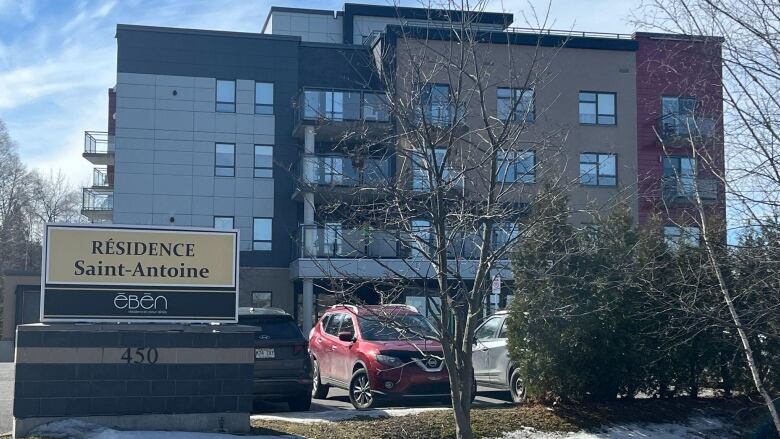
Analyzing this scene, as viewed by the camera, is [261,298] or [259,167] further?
[259,167]

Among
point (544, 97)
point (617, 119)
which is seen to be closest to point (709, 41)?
point (544, 97)

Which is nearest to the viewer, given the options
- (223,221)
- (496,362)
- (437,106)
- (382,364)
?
(437,106)

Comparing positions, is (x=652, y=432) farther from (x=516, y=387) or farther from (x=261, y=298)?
(x=261, y=298)

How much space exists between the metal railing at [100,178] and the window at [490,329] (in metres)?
28.1

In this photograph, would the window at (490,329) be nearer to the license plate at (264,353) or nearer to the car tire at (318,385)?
the car tire at (318,385)

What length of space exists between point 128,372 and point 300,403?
4.19m

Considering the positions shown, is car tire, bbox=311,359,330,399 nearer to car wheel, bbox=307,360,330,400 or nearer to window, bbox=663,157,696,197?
car wheel, bbox=307,360,330,400

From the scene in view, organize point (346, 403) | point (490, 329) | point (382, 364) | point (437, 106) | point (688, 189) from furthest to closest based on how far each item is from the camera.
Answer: point (490, 329), point (346, 403), point (382, 364), point (688, 189), point (437, 106)

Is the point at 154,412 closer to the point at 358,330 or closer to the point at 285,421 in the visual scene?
the point at 285,421

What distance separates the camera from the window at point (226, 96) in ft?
115

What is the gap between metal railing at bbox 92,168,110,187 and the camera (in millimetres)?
40622

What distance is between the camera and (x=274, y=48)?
35.3 meters

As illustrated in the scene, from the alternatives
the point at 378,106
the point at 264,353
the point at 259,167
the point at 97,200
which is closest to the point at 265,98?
the point at 259,167

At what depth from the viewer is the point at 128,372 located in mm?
10367
